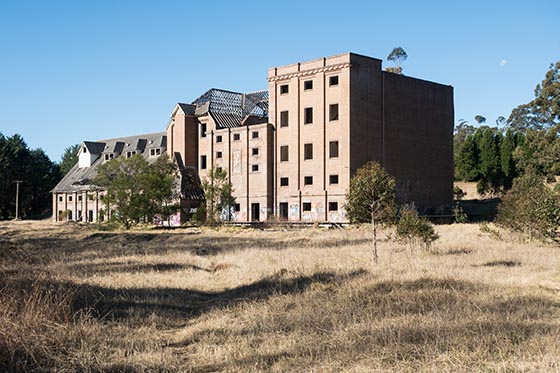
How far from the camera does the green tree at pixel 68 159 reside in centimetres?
10086

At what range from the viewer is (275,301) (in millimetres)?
12258

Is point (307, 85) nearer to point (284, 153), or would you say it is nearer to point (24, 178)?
point (284, 153)

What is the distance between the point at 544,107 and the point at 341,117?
1830 centimetres

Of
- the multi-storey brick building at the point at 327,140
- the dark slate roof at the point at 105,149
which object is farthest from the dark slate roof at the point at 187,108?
the dark slate roof at the point at 105,149

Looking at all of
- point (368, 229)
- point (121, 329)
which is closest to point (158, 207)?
point (368, 229)

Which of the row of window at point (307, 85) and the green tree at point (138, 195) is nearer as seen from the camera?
the green tree at point (138, 195)

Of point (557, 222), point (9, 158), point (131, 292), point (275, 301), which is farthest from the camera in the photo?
point (9, 158)

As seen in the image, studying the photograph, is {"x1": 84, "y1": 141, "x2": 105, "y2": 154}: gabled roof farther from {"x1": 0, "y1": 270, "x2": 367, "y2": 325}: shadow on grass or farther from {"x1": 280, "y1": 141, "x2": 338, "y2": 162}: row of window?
{"x1": 0, "y1": 270, "x2": 367, "y2": 325}: shadow on grass

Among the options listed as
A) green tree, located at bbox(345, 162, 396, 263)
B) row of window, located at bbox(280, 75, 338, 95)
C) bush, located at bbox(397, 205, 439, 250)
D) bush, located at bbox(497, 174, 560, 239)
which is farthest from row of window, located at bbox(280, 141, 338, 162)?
green tree, located at bbox(345, 162, 396, 263)

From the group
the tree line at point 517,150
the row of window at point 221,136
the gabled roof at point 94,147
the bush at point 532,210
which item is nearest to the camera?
the bush at point 532,210

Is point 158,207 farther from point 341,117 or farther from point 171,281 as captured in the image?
point 171,281

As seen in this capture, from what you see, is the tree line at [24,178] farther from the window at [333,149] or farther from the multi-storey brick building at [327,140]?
the window at [333,149]

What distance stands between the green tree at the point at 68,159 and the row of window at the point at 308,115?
54.9m

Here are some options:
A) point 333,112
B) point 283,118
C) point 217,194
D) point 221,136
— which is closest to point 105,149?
point 221,136
